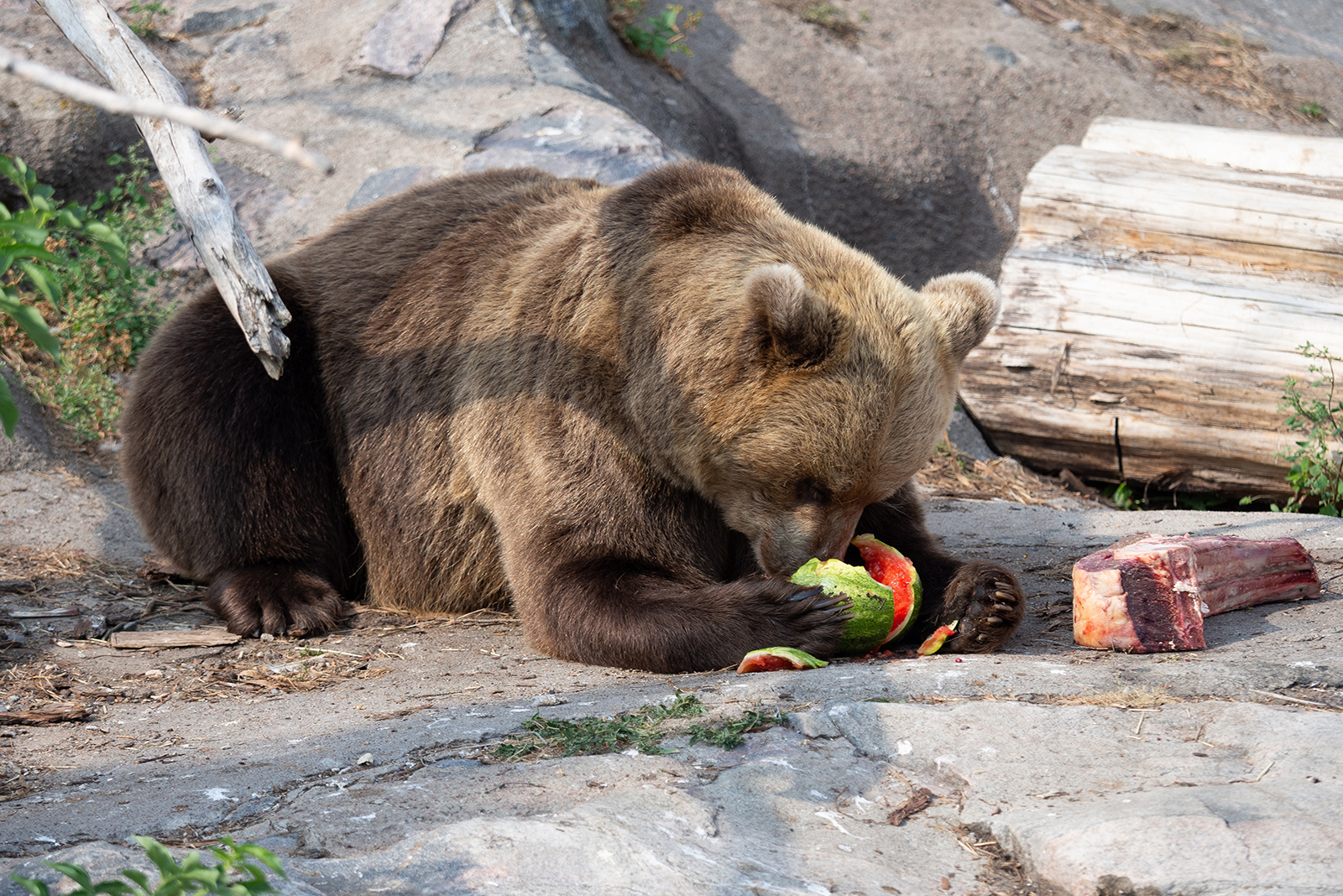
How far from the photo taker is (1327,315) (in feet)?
19.4

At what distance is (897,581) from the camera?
388cm

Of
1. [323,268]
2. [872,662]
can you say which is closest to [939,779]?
[872,662]

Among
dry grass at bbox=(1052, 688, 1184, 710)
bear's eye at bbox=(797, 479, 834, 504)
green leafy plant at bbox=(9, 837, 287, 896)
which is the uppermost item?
green leafy plant at bbox=(9, 837, 287, 896)

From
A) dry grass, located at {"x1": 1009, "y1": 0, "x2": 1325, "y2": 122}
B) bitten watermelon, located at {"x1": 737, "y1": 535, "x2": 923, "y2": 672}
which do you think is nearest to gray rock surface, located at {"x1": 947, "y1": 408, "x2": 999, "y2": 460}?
bitten watermelon, located at {"x1": 737, "y1": 535, "x2": 923, "y2": 672}

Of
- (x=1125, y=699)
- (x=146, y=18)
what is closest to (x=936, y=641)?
(x=1125, y=699)

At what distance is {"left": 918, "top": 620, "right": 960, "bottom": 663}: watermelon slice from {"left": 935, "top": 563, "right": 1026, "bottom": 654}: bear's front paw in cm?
4

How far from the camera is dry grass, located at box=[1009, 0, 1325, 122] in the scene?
35.9 feet

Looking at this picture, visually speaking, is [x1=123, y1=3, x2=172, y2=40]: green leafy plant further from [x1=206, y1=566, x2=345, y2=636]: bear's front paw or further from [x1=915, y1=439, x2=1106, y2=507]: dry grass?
[x1=915, y1=439, x2=1106, y2=507]: dry grass

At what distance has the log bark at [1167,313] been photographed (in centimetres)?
603

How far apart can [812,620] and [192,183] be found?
102 inches

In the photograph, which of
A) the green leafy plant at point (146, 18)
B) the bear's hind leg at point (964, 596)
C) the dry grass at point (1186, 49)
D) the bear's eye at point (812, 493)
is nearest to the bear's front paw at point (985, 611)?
the bear's hind leg at point (964, 596)

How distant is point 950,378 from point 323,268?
108 inches

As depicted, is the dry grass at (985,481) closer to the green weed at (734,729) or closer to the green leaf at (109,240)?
the green weed at (734,729)

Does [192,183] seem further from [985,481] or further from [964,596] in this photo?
[985,481]
